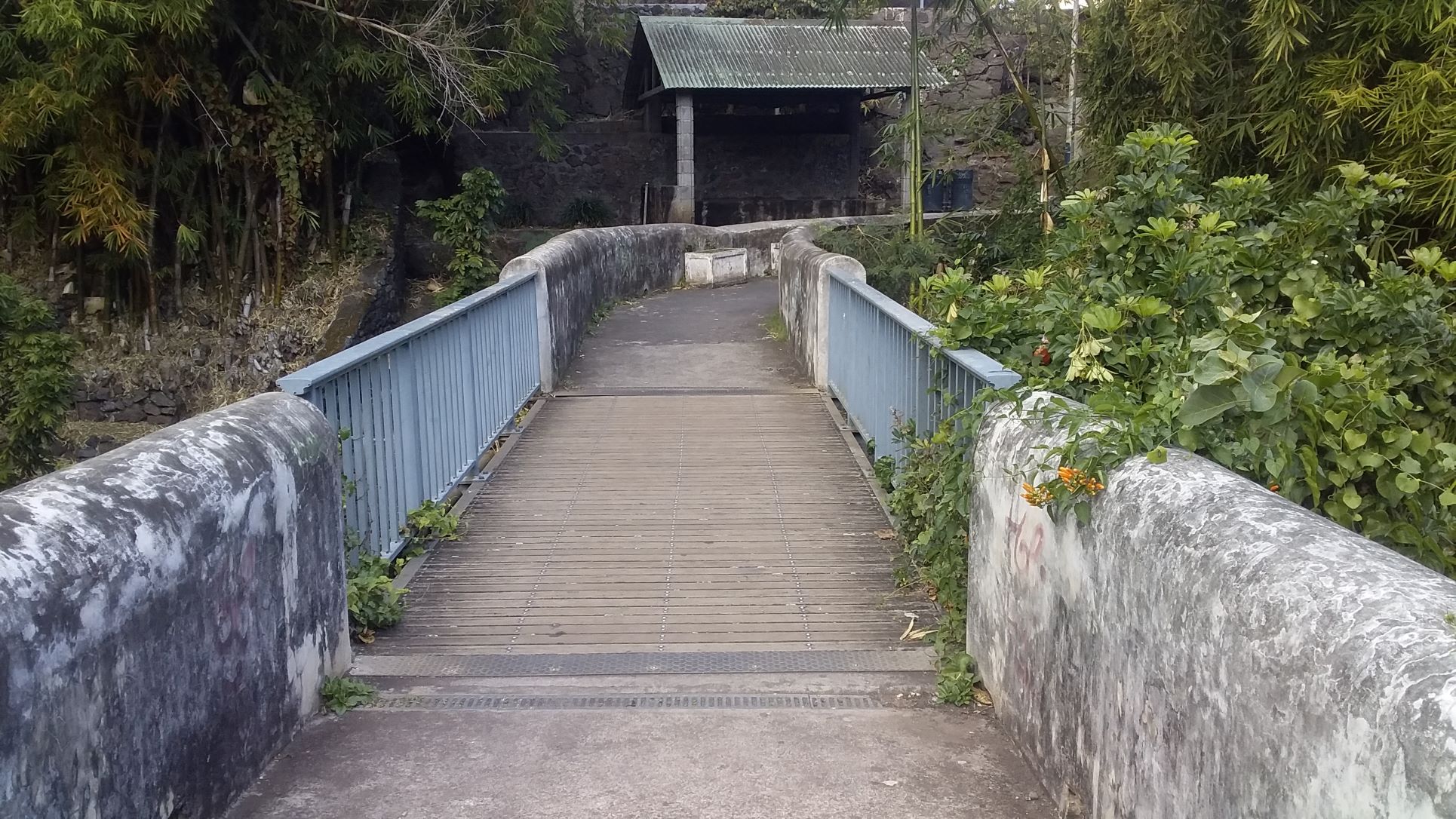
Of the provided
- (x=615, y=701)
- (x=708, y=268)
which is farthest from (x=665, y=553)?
(x=708, y=268)

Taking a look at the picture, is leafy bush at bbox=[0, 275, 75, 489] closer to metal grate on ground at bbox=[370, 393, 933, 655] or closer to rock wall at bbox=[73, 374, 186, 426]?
rock wall at bbox=[73, 374, 186, 426]

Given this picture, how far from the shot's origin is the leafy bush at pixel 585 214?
75.2 ft

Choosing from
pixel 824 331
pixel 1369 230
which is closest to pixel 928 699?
pixel 1369 230

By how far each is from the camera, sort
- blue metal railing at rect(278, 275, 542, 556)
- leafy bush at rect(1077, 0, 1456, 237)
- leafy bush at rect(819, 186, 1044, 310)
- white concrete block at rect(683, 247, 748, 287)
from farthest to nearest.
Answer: white concrete block at rect(683, 247, 748, 287) < leafy bush at rect(819, 186, 1044, 310) < leafy bush at rect(1077, 0, 1456, 237) < blue metal railing at rect(278, 275, 542, 556)

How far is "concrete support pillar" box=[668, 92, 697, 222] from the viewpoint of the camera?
794 inches

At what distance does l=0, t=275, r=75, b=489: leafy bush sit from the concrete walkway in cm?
654

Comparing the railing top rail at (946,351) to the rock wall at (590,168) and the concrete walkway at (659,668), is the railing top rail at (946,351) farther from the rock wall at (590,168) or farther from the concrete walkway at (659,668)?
the rock wall at (590,168)

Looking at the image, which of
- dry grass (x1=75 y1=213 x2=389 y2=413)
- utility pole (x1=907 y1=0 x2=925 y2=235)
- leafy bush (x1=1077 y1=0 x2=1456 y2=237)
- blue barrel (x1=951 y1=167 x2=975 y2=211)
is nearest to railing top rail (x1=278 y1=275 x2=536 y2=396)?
leafy bush (x1=1077 y1=0 x2=1456 y2=237)

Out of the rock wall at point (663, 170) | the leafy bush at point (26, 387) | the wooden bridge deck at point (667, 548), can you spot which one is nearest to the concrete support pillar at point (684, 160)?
the rock wall at point (663, 170)

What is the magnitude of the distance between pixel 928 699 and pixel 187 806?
2.24 metres

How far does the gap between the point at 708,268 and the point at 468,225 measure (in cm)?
409

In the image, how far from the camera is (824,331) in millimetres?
9266

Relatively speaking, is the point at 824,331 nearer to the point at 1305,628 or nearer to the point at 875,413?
the point at 875,413

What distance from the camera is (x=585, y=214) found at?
23.0 m
